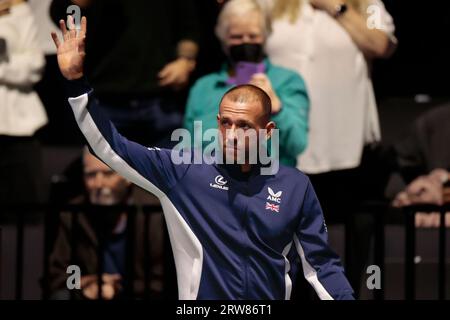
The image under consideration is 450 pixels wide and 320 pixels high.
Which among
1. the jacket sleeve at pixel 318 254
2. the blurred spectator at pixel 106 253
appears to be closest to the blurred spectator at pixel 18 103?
the blurred spectator at pixel 106 253

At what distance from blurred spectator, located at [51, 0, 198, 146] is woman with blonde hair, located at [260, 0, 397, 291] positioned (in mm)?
594

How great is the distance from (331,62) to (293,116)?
2.46ft

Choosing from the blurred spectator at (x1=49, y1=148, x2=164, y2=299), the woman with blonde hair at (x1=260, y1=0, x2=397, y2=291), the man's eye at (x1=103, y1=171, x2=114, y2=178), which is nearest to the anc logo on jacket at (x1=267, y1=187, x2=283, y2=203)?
the blurred spectator at (x1=49, y1=148, x2=164, y2=299)

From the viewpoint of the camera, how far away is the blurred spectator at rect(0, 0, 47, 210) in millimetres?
8070

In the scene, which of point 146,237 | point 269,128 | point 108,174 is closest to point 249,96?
point 269,128

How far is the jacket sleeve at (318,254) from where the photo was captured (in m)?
5.68

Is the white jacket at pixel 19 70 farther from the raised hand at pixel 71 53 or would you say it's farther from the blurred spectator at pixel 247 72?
the raised hand at pixel 71 53

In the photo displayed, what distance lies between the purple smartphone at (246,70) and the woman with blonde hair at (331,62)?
0.39 metres

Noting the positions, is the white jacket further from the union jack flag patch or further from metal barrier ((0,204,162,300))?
the union jack flag patch

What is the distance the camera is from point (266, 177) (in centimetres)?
575

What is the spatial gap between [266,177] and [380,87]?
3611mm

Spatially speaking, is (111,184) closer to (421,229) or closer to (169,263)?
(169,263)

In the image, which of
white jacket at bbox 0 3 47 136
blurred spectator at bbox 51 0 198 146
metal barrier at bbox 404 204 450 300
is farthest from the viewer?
blurred spectator at bbox 51 0 198 146

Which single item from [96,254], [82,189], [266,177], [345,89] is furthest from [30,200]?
[266,177]
